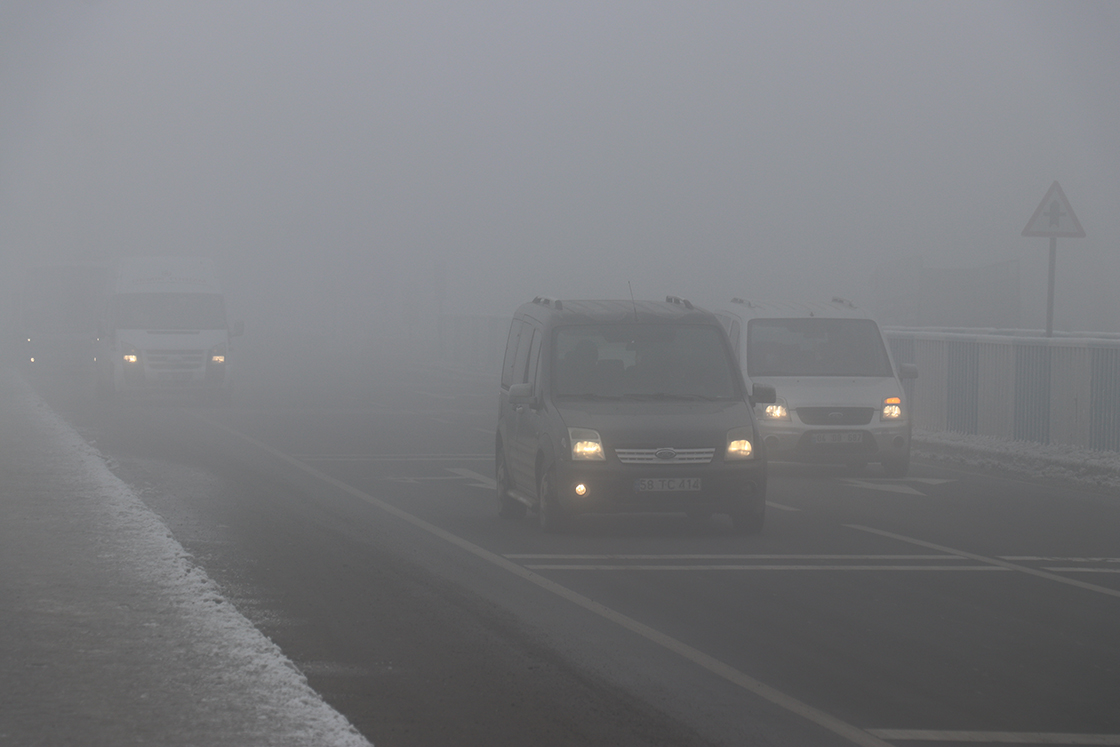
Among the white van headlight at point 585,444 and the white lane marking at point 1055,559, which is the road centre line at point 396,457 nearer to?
the white van headlight at point 585,444

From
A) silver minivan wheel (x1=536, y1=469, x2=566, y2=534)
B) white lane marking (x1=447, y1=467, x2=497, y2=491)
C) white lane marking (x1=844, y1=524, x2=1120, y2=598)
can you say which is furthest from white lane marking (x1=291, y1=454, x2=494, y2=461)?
white lane marking (x1=844, y1=524, x2=1120, y2=598)

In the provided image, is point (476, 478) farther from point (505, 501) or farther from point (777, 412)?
point (777, 412)

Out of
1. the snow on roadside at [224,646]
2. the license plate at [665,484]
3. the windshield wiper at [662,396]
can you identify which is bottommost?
the snow on roadside at [224,646]

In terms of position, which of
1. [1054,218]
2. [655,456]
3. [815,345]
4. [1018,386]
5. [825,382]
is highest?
[1054,218]

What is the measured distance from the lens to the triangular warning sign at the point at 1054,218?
713 inches

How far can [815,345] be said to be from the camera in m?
16.7

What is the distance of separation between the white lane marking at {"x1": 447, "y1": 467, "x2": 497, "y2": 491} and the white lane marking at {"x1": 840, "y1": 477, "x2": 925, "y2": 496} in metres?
3.80

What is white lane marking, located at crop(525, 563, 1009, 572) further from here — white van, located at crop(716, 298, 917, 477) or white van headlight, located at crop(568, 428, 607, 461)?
white van, located at crop(716, 298, 917, 477)

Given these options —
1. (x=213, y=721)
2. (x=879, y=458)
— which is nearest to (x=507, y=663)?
(x=213, y=721)

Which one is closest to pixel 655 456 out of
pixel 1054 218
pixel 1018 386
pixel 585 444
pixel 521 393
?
pixel 585 444

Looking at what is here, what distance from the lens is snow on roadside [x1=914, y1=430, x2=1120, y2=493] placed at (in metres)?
15.6

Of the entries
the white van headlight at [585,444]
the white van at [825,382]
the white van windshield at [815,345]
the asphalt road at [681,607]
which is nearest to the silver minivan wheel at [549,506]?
the asphalt road at [681,607]

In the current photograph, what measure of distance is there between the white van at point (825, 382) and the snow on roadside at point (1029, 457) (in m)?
1.68

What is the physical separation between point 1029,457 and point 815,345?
9.59 ft
